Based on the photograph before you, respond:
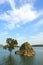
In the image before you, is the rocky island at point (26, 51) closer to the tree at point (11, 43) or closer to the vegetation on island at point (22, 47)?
the vegetation on island at point (22, 47)

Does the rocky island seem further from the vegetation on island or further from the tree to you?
the tree

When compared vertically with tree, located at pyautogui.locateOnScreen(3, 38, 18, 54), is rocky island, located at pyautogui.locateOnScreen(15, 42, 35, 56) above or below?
below

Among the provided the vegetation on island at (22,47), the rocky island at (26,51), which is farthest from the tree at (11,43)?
the rocky island at (26,51)

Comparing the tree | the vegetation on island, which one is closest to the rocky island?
the vegetation on island

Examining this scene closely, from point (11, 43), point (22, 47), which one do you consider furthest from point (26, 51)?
point (11, 43)

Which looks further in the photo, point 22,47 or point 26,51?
point 22,47

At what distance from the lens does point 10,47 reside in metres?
97.2

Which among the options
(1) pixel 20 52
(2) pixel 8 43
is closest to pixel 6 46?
(2) pixel 8 43

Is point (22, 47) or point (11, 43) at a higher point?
point (11, 43)

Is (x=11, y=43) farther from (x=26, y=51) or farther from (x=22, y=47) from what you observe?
(x=22, y=47)

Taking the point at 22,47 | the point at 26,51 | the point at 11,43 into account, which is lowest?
the point at 26,51

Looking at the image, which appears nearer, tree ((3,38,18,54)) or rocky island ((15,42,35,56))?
tree ((3,38,18,54))

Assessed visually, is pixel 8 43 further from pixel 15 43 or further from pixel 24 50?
pixel 24 50

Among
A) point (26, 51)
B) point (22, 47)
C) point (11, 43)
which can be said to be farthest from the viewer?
point (22, 47)
